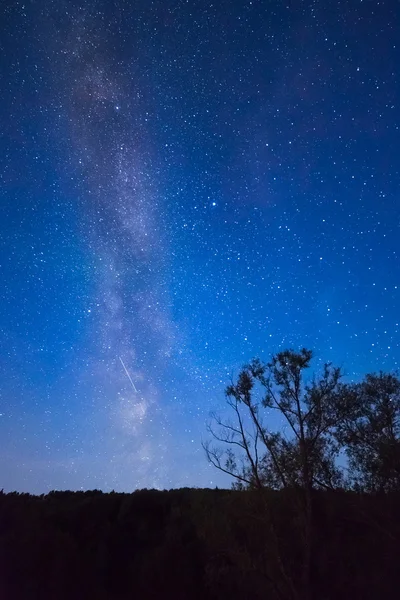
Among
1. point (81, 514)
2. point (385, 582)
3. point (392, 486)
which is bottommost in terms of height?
point (385, 582)

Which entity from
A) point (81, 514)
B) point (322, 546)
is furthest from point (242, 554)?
point (81, 514)

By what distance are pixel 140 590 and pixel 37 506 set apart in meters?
9.65

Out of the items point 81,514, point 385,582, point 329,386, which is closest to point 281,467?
point 329,386

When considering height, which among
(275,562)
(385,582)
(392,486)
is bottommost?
(385,582)

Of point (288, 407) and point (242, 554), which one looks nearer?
point (242, 554)

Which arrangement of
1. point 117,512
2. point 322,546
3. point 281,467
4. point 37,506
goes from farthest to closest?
1. point 117,512
2. point 37,506
3. point 322,546
4. point 281,467

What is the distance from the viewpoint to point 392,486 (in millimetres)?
22812

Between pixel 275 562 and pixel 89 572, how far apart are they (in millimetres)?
9916

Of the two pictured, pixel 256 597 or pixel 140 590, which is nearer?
pixel 256 597

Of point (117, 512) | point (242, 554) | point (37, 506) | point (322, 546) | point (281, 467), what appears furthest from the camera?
point (117, 512)

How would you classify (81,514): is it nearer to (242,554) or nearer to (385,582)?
(242,554)

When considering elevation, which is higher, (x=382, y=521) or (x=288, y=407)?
(x=288, y=407)

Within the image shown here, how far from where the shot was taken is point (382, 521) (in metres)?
23.1

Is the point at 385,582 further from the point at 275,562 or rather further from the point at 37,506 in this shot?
the point at 37,506
